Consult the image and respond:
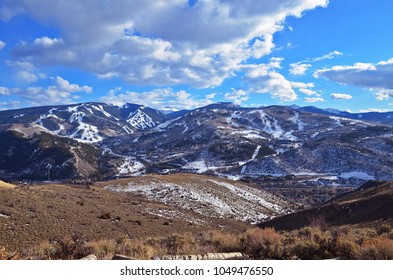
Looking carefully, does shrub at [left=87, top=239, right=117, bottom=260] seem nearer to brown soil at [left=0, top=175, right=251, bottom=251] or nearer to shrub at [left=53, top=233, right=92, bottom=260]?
shrub at [left=53, top=233, right=92, bottom=260]

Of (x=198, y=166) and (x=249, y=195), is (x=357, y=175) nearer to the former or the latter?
(x=198, y=166)

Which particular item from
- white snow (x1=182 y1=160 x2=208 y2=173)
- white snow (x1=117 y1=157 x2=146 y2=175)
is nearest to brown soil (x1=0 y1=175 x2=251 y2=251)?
white snow (x1=182 y1=160 x2=208 y2=173)

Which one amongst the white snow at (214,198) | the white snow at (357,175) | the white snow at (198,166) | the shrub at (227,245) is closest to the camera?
the shrub at (227,245)

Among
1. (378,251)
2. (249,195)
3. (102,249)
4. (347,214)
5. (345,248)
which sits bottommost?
(347,214)

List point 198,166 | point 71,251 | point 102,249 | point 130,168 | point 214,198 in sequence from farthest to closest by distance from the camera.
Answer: point 130,168
point 198,166
point 214,198
point 102,249
point 71,251

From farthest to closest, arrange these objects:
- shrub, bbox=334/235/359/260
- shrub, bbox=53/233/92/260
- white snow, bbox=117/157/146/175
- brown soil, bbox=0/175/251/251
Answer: white snow, bbox=117/157/146/175 → brown soil, bbox=0/175/251/251 → shrub, bbox=53/233/92/260 → shrub, bbox=334/235/359/260

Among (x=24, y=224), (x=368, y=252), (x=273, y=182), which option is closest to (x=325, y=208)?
(x=24, y=224)

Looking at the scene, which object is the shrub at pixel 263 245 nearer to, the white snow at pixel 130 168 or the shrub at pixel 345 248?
the shrub at pixel 345 248

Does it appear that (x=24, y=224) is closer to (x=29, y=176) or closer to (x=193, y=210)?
(x=193, y=210)

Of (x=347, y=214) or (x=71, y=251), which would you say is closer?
(x=71, y=251)

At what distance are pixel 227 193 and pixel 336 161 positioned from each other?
310 ft

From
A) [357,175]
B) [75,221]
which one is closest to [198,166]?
[357,175]

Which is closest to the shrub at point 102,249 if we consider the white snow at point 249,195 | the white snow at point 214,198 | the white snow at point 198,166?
the white snow at point 214,198

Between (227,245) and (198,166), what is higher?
(198,166)
